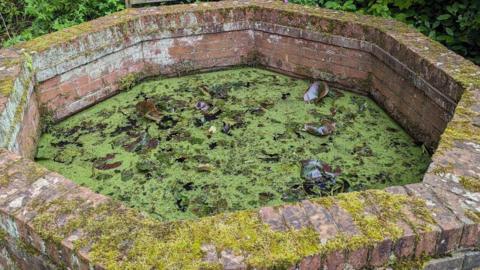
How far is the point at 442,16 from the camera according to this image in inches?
201

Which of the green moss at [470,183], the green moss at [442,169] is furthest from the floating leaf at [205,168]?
the green moss at [470,183]

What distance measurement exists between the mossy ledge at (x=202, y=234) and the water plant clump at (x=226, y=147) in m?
1.22

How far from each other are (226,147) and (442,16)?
110 inches

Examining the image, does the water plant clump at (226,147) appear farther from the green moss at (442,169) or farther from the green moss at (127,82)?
the green moss at (442,169)

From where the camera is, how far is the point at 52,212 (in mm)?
2545

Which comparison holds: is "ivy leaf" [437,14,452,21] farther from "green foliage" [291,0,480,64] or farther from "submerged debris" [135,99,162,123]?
"submerged debris" [135,99,162,123]

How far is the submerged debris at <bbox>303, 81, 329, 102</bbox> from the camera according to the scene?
525 centimetres

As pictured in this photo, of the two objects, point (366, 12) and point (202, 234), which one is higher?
point (366, 12)

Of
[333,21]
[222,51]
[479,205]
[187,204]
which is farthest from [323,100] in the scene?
[479,205]

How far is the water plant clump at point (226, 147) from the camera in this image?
12.8ft

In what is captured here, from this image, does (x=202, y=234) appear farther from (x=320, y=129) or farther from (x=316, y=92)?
(x=316, y=92)

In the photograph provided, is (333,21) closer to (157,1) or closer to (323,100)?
(323,100)

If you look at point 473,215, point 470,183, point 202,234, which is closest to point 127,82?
point 202,234

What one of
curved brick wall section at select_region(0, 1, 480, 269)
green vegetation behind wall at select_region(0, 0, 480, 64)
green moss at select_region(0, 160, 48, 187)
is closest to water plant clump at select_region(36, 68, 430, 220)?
curved brick wall section at select_region(0, 1, 480, 269)
